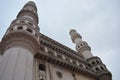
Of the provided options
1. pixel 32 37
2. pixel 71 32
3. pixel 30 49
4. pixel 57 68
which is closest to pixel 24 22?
pixel 32 37

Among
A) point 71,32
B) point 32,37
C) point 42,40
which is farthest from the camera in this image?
point 71,32

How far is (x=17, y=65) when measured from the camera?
567 inches

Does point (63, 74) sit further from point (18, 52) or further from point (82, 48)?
point (82, 48)

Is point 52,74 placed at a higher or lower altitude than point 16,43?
lower

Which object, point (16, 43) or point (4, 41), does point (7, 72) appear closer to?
point (16, 43)

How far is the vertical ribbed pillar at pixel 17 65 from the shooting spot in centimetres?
1354

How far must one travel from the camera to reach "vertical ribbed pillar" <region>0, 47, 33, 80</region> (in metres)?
13.5

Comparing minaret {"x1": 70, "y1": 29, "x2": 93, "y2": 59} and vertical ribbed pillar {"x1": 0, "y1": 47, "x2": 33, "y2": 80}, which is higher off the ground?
minaret {"x1": 70, "y1": 29, "x2": 93, "y2": 59}

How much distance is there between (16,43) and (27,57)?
2.37 metres

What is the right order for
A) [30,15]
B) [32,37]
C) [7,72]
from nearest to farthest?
1. [7,72]
2. [32,37]
3. [30,15]

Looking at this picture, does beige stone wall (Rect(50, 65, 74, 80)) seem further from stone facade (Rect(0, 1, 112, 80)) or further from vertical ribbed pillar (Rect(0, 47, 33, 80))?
vertical ribbed pillar (Rect(0, 47, 33, 80))

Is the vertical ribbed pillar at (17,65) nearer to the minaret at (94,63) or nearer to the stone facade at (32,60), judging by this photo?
the stone facade at (32,60)

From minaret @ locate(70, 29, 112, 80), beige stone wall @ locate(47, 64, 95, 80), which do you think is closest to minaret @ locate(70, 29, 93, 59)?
minaret @ locate(70, 29, 112, 80)

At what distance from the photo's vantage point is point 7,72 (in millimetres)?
→ 13664
